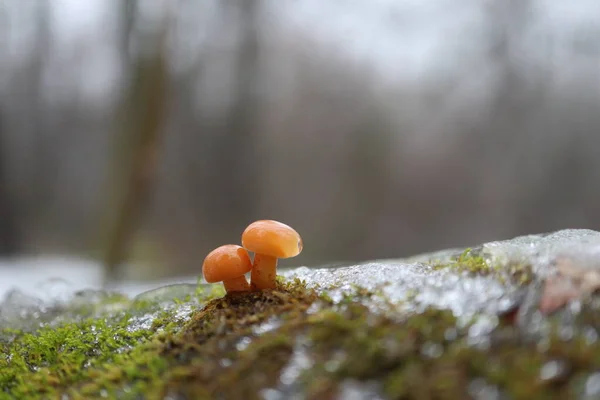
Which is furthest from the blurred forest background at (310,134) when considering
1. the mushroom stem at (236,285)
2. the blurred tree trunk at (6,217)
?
the mushroom stem at (236,285)

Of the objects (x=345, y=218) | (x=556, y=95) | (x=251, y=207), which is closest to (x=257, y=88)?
(x=251, y=207)

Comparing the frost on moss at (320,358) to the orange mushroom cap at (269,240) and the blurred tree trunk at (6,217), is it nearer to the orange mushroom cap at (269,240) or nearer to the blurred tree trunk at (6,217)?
the orange mushroom cap at (269,240)

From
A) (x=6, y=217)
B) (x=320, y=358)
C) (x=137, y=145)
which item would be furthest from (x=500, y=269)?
(x=6, y=217)

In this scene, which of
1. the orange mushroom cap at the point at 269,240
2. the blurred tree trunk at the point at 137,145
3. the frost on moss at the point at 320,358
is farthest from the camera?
the blurred tree trunk at the point at 137,145

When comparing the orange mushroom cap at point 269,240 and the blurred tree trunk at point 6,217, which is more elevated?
the orange mushroom cap at point 269,240

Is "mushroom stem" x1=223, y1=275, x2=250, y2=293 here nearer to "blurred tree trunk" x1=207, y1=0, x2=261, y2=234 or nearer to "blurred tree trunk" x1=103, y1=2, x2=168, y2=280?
"blurred tree trunk" x1=103, y1=2, x2=168, y2=280

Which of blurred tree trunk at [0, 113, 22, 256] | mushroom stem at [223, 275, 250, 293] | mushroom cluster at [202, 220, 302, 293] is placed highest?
mushroom cluster at [202, 220, 302, 293]

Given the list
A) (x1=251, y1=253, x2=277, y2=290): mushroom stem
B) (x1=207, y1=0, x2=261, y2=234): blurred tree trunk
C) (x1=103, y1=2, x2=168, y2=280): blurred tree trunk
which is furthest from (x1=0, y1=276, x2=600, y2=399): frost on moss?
(x1=207, y1=0, x2=261, y2=234): blurred tree trunk
